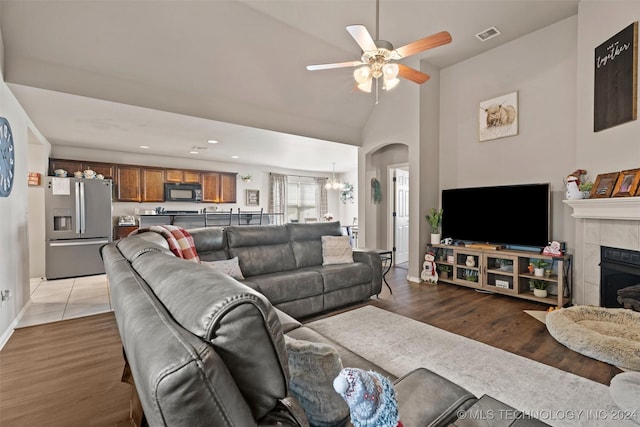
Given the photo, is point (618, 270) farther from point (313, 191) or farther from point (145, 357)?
point (313, 191)

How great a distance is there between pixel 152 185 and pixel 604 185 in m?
7.95

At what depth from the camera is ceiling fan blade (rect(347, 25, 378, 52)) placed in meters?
2.23

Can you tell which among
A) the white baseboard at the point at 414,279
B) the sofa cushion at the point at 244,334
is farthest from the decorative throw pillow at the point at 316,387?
the white baseboard at the point at 414,279

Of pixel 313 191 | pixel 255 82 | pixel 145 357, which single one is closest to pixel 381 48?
pixel 255 82

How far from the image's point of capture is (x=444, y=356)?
2379 millimetres

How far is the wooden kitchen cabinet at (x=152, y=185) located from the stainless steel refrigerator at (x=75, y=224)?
1372 mm

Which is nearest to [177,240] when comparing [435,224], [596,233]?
[435,224]

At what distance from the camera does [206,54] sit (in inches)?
143

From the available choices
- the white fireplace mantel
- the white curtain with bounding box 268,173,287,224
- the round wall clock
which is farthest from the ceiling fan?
the white curtain with bounding box 268,173,287,224

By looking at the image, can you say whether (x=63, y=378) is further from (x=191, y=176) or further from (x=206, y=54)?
(x=191, y=176)

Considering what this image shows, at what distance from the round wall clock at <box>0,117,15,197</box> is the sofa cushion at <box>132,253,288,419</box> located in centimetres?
334

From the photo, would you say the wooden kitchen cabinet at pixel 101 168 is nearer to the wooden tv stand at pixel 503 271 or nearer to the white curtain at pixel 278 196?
the white curtain at pixel 278 196

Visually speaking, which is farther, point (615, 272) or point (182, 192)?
point (182, 192)

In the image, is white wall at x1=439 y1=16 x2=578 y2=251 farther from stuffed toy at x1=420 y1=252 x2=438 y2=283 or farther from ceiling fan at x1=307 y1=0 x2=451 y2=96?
ceiling fan at x1=307 y1=0 x2=451 y2=96
